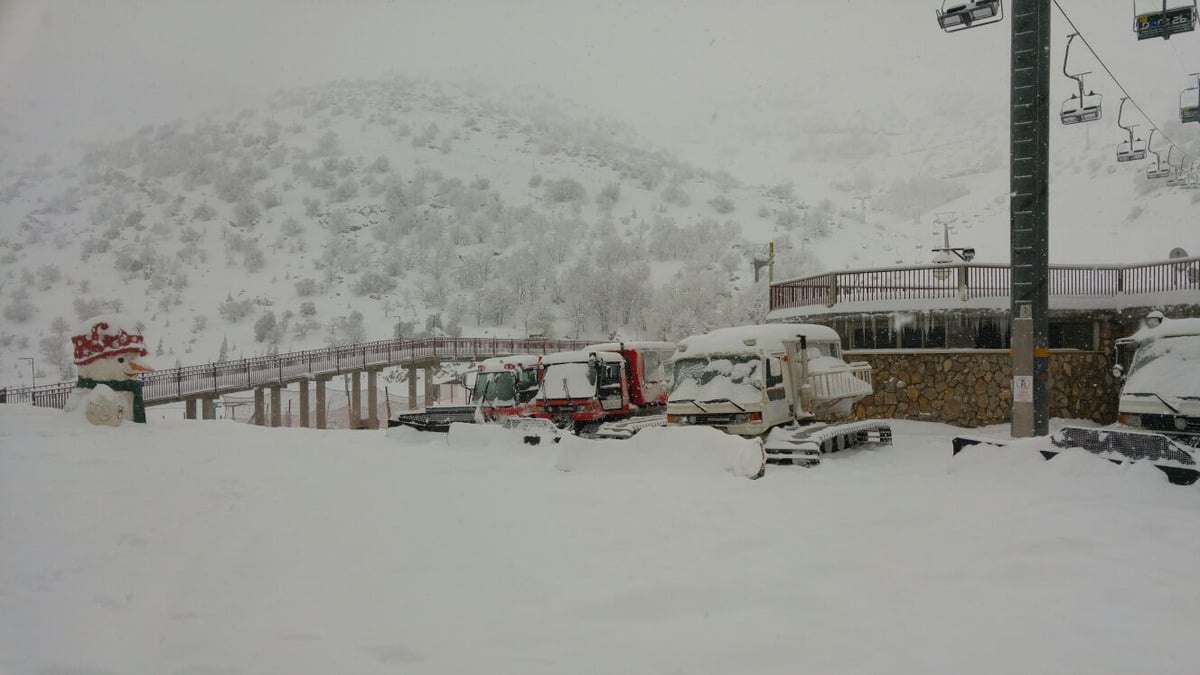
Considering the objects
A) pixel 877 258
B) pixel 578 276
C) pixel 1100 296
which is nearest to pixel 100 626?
pixel 1100 296

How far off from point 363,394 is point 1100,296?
120ft

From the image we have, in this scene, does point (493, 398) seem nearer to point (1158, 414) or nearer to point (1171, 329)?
point (1158, 414)

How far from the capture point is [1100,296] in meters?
17.4

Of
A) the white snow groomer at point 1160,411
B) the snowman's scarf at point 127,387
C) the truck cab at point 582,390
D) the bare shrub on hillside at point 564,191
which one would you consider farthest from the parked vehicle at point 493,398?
the bare shrub on hillside at point 564,191

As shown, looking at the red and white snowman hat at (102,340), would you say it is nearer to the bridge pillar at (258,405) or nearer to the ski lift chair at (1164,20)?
the bridge pillar at (258,405)

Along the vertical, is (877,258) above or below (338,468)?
above

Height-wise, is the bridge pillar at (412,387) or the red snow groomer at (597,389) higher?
the red snow groomer at (597,389)

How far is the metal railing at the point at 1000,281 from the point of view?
55.2ft

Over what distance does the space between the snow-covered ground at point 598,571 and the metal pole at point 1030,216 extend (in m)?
2.97

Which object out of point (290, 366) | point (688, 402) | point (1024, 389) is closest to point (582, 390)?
point (688, 402)

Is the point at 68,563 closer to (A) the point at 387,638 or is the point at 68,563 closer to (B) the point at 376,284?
(A) the point at 387,638

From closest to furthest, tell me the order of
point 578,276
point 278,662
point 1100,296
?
1. point 278,662
2. point 1100,296
3. point 578,276

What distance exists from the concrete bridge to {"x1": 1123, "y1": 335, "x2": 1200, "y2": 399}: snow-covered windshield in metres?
23.6

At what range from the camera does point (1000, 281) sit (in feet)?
59.0
